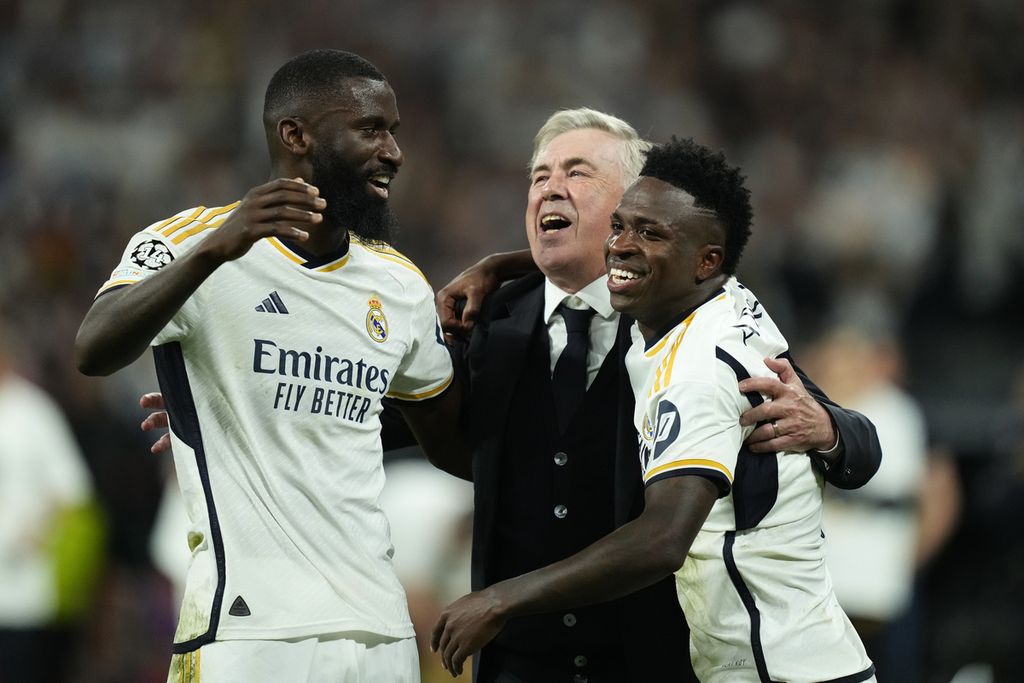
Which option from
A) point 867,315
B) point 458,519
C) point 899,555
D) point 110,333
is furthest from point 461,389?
point 867,315

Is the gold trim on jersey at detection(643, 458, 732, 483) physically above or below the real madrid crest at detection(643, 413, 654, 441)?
below

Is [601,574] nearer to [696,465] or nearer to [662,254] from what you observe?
[696,465]

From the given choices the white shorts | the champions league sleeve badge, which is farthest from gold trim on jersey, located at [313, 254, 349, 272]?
the white shorts

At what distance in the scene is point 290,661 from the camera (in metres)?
3.41

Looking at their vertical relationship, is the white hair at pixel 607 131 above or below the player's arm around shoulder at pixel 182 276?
above

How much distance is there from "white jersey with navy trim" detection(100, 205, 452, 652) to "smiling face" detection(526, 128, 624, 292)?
33.6 inches

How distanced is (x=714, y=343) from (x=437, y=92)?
8.84 m

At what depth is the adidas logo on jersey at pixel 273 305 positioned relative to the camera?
3520 mm

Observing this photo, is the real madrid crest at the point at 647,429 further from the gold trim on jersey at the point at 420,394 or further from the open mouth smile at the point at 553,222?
the open mouth smile at the point at 553,222

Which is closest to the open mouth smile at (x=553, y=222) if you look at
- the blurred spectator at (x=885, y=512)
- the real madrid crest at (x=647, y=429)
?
the real madrid crest at (x=647, y=429)

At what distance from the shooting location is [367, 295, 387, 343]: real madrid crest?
373 centimetres

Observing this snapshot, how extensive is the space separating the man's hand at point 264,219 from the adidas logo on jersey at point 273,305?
0.35 metres

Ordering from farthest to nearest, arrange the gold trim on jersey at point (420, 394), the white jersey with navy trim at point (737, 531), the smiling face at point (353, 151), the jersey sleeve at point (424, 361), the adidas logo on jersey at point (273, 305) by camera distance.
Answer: the gold trim on jersey at point (420, 394), the jersey sleeve at point (424, 361), the smiling face at point (353, 151), the adidas logo on jersey at point (273, 305), the white jersey with navy trim at point (737, 531)

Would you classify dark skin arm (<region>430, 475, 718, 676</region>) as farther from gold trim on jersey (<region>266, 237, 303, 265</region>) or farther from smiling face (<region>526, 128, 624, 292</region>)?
smiling face (<region>526, 128, 624, 292</region>)
